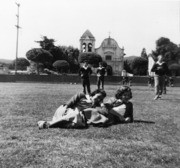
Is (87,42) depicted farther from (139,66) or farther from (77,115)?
(77,115)

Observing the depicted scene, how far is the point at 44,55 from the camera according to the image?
60281 mm

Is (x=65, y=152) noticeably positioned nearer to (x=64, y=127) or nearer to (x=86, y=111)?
(x=64, y=127)

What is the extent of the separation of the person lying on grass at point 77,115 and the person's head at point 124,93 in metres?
0.44

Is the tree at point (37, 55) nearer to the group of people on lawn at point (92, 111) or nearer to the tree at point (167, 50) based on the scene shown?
the tree at point (167, 50)

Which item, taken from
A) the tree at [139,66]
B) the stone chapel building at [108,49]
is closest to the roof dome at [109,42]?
the stone chapel building at [108,49]

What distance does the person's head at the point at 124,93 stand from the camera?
22.1ft

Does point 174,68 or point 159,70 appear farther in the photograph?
point 174,68

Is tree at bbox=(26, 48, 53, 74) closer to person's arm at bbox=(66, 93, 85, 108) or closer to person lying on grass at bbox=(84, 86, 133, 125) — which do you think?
person lying on grass at bbox=(84, 86, 133, 125)

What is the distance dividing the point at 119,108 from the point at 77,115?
1.30 m

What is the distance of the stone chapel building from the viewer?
78188 mm

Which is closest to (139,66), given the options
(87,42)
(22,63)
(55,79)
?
(87,42)

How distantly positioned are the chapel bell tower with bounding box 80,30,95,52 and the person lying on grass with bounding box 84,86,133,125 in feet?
232

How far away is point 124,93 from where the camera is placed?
6.82 m

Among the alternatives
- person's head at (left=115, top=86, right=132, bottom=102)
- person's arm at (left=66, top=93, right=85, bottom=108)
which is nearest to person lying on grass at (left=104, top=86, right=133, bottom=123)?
person's head at (left=115, top=86, right=132, bottom=102)
